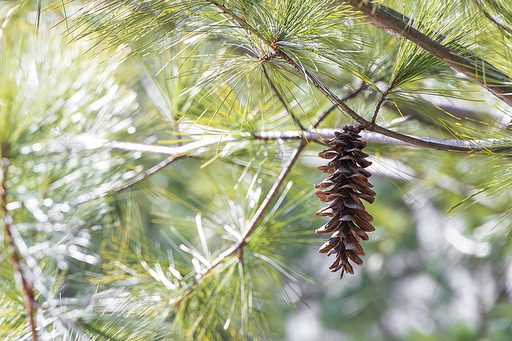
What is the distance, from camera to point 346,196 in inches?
11.1

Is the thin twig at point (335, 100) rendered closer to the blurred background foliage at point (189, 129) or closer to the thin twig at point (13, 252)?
the blurred background foliage at point (189, 129)

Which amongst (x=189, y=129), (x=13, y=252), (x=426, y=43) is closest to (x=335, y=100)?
(x=426, y=43)

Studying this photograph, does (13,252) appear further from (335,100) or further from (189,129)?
(335,100)

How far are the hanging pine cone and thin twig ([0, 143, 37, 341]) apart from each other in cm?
37

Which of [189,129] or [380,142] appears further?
[189,129]

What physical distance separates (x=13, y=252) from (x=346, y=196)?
453 mm

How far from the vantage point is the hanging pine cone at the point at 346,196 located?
0.27 meters

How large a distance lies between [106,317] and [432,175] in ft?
→ 3.15

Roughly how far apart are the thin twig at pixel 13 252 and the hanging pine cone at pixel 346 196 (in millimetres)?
371

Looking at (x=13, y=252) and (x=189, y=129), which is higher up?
(x=189, y=129)

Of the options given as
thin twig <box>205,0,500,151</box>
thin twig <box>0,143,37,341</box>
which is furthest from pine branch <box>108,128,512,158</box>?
thin twig <box>0,143,37,341</box>

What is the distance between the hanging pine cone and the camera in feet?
0.90

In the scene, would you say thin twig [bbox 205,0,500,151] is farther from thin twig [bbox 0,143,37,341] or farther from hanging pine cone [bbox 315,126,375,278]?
thin twig [bbox 0,143,37,341]

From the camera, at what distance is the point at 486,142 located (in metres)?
0.27
